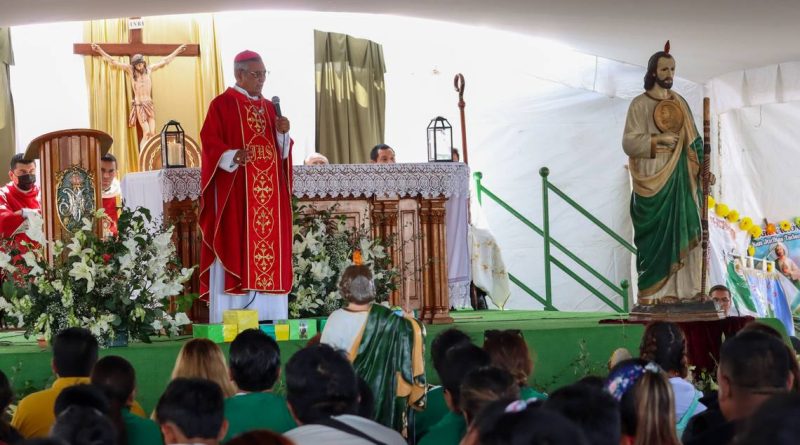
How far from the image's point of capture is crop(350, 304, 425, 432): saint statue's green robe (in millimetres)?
5207

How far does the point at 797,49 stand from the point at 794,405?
1074 centimetres

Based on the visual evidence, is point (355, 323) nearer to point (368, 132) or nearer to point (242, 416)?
point (242, 416)

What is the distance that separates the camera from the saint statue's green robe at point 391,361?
521cm

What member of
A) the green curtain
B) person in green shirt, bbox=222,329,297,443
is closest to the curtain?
the green curtain

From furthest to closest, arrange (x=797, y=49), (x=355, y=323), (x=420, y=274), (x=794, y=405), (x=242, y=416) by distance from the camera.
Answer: (x=797, y=49) → (x=420, y=274) → (x=355, y=323) → (x=242, y=416) → (x=794, y=405)

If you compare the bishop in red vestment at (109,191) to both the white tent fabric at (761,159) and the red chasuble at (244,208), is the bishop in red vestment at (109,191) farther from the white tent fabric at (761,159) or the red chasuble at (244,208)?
the white tent fabric at (761,159)

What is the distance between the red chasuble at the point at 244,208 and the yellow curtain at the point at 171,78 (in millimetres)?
6703

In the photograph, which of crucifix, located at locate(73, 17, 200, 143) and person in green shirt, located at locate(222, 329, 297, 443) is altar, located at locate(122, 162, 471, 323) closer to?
→ person in green shirt, located at locate(222, 329, 297, 443)

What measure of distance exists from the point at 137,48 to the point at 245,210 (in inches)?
281

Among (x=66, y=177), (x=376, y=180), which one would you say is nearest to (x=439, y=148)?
(x=376, y=180)

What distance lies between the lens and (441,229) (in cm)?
923

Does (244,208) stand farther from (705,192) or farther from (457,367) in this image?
(457,367)

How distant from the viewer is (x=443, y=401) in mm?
4613

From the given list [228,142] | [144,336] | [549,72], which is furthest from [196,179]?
[549,72]
